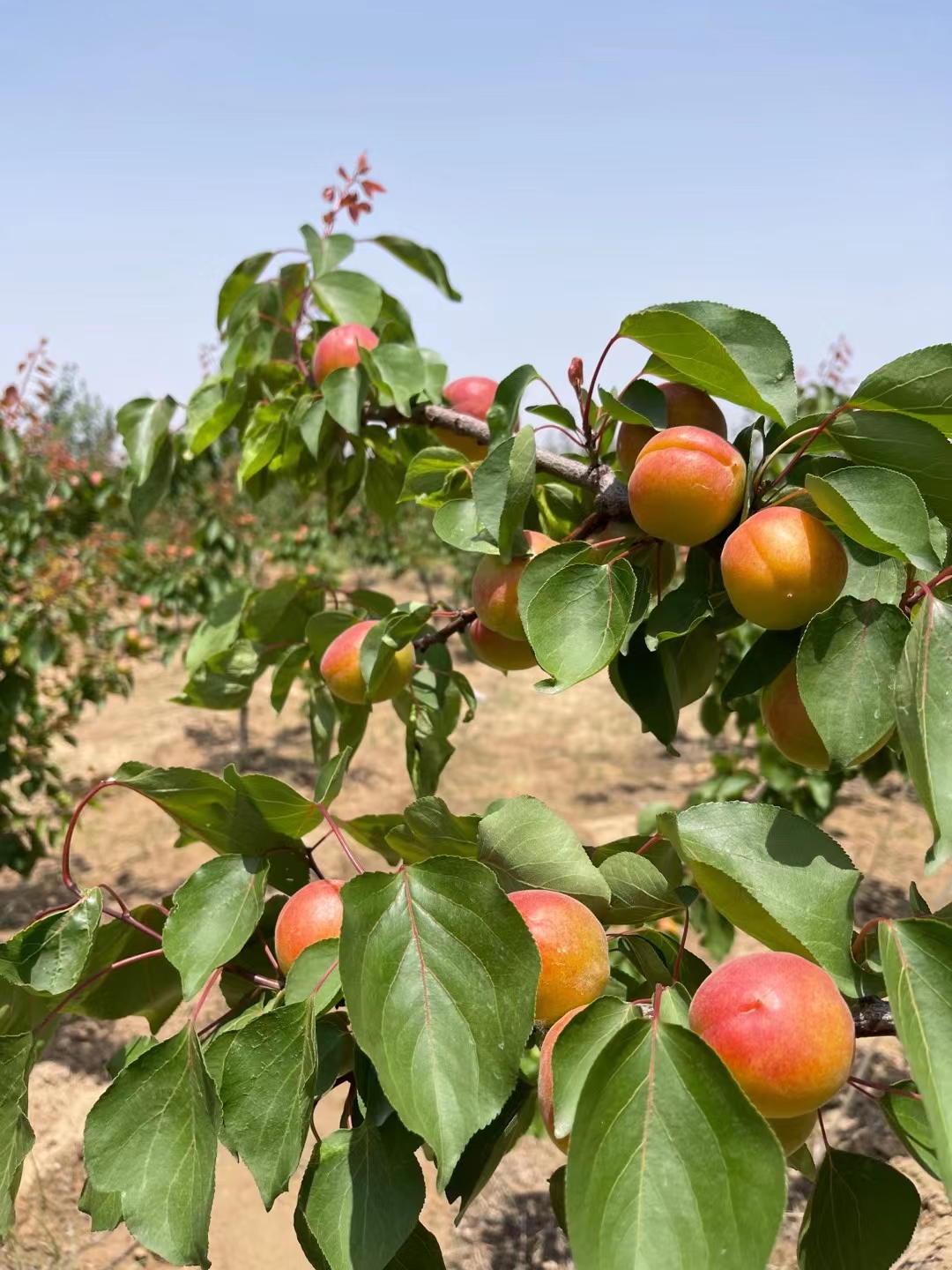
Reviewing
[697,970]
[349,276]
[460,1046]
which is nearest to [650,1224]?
[460,1046]

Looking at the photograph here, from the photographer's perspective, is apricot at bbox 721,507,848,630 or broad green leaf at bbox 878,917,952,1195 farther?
apricot at bbox 721,507,848,630

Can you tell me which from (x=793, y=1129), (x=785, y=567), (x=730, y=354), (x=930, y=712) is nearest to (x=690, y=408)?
(x=730, y=354)

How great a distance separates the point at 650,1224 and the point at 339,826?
1.58ft

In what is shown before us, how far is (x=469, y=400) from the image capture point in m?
1.40

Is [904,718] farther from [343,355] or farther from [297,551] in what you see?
[297,551]

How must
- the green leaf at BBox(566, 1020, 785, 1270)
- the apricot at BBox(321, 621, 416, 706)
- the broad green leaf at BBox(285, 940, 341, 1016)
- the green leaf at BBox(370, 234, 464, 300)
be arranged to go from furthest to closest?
the green leaf at BBox(370, 234, 464, 300), the apricot at BBox(321, 621, 416, 706), the broad green leaf at BBox(285, 940, 341, 1016), the green leaf at BBox(566, 1020, 785, 1270)

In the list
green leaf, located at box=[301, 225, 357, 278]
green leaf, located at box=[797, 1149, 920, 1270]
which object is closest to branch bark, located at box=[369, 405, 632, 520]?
green leaf, located at box=[301, 225, 357, 278]

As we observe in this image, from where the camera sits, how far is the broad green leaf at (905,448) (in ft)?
2.31

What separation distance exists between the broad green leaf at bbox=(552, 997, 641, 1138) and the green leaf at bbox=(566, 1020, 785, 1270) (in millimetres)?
34

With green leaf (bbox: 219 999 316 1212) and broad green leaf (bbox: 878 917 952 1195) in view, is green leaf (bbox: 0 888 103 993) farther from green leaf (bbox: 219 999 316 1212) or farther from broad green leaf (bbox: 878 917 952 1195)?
broad green leaf (bbox: 878 917 952 1195)

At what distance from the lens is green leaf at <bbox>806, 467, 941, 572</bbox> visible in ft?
2.11

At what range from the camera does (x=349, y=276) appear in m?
1.48

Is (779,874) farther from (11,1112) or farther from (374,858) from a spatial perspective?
(374,858)

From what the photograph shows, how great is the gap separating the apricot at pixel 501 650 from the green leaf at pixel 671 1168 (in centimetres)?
52
